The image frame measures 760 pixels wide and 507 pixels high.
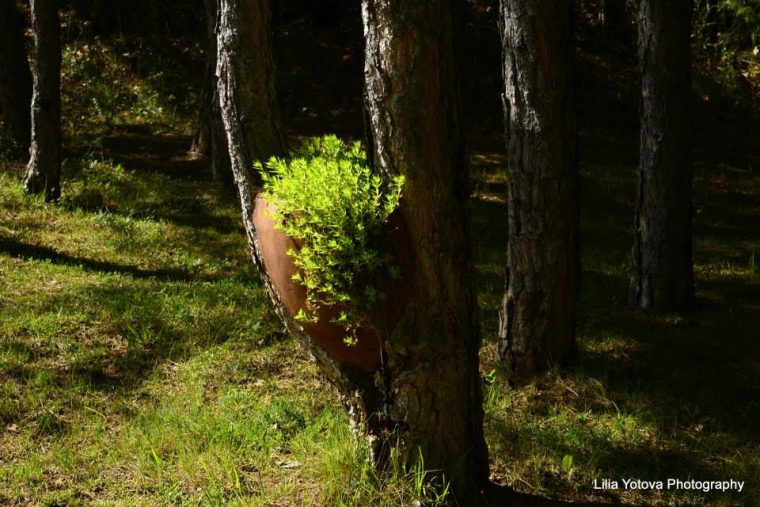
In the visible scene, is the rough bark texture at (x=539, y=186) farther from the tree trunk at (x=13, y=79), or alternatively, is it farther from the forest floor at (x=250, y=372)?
the tree trunk at (x=13, y=79)

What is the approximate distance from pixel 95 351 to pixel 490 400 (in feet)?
8.85

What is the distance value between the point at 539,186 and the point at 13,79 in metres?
8.24

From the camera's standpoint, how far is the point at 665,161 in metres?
6.68

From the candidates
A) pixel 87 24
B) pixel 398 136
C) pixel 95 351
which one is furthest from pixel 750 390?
pixel 87 24

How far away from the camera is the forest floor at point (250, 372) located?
4.55 metres

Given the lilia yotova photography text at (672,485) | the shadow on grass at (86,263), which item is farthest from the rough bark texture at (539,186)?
the shadow on grass at (86,263)

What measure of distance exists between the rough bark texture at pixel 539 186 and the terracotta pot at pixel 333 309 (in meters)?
1.77

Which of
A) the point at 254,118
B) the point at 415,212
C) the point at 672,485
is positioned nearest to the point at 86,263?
the point at 254,118

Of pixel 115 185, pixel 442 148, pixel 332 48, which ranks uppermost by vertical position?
pixel 332 48

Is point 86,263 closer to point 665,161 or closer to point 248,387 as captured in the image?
point 248,387

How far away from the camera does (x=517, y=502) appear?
4.33 meters

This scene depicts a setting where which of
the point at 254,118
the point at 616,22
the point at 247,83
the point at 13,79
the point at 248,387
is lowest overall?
the point at 248,387

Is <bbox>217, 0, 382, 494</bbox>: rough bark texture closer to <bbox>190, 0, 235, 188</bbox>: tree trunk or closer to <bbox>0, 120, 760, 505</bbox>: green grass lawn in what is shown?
<bbox>0, 120, 760, 505</bbox>: green grass lawn

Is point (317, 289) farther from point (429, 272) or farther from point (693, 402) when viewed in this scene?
point (693, 402)
